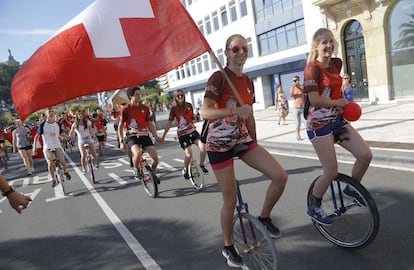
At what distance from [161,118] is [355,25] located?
517 inches

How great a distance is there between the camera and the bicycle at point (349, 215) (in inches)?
127

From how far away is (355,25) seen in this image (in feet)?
58.2

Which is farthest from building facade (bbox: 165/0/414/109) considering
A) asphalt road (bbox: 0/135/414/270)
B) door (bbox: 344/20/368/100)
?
asphalt road (bbox: 0/135/414/270)

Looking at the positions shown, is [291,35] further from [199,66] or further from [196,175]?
[196,175]

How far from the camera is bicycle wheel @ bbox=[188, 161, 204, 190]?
6.70 metres

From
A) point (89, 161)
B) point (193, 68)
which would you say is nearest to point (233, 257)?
point (89, 161)

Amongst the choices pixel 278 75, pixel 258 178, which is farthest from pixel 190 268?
pixel 278 75

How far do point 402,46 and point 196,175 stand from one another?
539 inches

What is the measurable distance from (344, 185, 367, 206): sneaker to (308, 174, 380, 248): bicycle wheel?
0.03m

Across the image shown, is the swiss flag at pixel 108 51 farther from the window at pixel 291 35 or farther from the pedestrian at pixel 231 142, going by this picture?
the window at pixel 291 35

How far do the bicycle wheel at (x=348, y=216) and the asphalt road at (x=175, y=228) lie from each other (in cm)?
12

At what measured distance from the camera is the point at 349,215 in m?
3.50

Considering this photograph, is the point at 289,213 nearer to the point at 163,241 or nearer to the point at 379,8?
the point at 163,241

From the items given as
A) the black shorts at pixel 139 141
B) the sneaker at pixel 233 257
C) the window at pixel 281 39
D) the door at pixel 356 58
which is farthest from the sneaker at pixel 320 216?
the window at pixel 281 39
